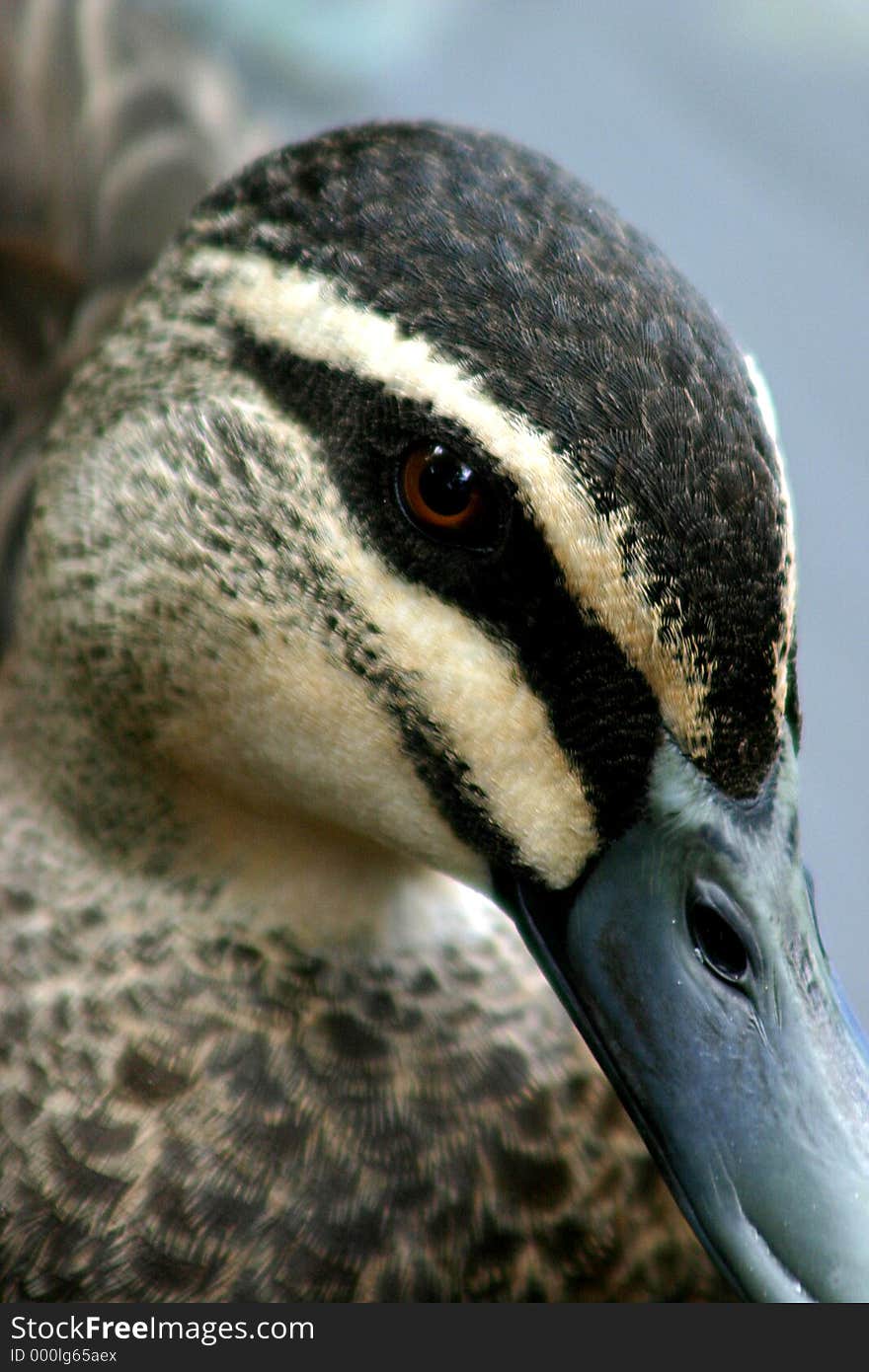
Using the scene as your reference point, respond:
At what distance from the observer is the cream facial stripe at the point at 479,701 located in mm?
726

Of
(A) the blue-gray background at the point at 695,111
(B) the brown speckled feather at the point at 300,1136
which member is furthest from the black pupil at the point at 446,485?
(A) the blue-gray background at the point at 695,111

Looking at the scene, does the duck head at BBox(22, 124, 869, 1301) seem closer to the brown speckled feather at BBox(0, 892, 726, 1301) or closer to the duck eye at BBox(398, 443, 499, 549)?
the duck eye at BBox(398, 443, 499, 549)

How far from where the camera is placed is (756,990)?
2.36 ft

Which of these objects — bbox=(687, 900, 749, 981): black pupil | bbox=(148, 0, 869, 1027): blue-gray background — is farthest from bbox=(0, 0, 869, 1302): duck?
bbox=(148, 0, 869, 1027): blue-gray background

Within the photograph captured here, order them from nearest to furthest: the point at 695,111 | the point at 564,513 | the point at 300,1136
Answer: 1. the point at 564,513
2. the point at 300,1136
3. the point at 695,111

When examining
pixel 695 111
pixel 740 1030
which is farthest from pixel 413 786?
pixel 695 111

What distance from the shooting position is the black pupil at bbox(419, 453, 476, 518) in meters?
0.71

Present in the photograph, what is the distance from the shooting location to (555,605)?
705mm

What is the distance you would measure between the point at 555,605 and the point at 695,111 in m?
1.59

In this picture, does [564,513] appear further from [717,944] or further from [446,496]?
[717,944]

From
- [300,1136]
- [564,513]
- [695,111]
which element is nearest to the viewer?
[564,513]

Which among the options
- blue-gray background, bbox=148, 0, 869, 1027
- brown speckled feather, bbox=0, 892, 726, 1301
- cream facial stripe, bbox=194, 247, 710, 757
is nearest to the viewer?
cream facial stripe, bbox=194, 247, 710, 757

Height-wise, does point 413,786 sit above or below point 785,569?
below

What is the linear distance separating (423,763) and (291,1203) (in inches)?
11.5
